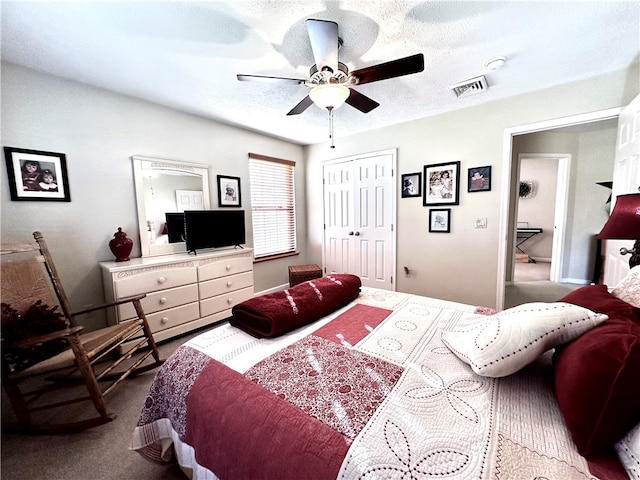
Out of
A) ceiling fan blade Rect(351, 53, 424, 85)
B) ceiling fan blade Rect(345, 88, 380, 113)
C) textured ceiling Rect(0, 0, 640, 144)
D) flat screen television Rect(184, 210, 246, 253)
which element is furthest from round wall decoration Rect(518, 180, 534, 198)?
flat screen television Rect(184, 210, 246, 253)

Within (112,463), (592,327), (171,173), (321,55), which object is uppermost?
(321,55)

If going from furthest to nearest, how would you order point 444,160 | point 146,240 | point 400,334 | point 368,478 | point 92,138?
point 444,160, point 146,240, point 92,138, point 400,334, point 368,478

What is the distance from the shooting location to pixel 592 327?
2.71ft

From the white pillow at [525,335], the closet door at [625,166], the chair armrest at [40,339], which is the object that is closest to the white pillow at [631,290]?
the white pillow at [525,335]

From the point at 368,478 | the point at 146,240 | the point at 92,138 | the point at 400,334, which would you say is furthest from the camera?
the point at 146,240

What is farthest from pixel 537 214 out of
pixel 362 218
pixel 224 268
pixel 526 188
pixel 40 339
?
pixel 40 339

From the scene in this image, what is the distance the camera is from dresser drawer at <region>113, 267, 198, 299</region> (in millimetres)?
2148

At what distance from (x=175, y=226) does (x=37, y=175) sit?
3.63ft

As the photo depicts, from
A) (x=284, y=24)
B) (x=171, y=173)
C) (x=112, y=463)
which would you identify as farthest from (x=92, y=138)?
(x=112, y=463)

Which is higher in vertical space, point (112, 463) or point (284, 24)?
point (284, 24)

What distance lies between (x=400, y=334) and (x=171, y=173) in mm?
2863

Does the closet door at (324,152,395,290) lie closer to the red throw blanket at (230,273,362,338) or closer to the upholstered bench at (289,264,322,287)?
the upholstered bench at (289,264,322,287)

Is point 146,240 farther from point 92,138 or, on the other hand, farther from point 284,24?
point 284,24

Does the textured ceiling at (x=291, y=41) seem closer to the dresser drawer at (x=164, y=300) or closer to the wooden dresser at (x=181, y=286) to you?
the wooden dresser at (x=181, y=286)
